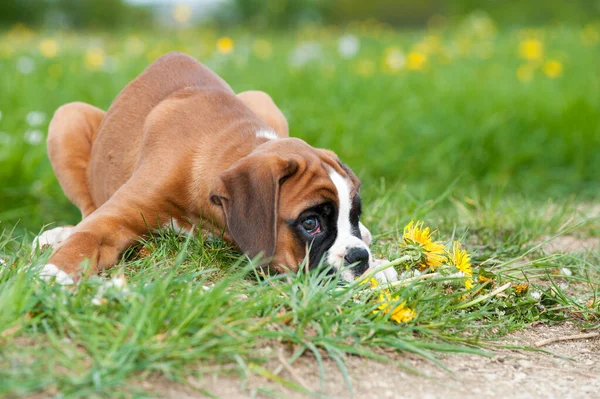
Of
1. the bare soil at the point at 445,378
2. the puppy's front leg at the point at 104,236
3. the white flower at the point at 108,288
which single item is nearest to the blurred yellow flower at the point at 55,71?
the puppy's front leg at the point at 104,236

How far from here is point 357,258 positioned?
3.44m

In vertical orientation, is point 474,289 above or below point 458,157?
above

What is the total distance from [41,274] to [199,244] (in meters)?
0.79

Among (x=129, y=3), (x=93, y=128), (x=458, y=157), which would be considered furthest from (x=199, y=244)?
(x=129, y=3)

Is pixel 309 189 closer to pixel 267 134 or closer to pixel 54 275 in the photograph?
pixel 267 134

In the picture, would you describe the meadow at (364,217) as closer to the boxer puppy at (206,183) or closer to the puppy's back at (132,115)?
the boxer puppy at (206,183)

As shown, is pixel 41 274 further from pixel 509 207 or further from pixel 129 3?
pixel 129 3

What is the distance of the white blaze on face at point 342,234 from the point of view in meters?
3.43

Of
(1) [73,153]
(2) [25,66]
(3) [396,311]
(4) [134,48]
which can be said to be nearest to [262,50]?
(4) [134,48]

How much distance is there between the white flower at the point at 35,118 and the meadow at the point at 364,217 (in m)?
0.04

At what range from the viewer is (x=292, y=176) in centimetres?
344

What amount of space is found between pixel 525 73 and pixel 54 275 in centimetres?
769

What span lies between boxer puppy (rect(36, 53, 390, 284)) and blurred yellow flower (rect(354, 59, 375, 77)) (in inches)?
170

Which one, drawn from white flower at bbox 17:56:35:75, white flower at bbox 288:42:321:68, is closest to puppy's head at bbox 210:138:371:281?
white flower at bbox 288:42:321:68
